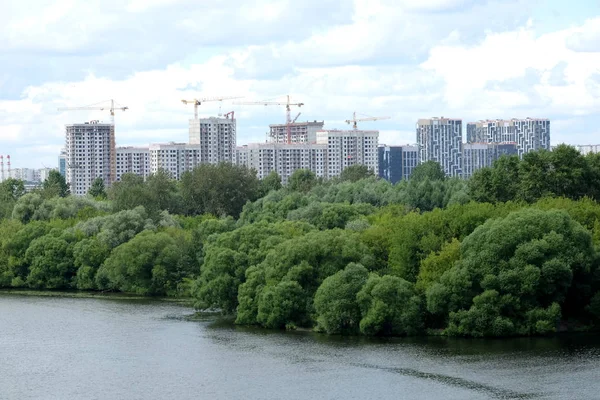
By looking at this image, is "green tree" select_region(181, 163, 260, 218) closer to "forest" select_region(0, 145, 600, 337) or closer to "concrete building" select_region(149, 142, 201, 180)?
"forest" select_region(0, 145, 600, 337)

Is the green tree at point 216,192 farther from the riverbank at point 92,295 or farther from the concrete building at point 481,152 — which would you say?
the concrete building at point 481,152

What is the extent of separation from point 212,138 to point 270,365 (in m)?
129

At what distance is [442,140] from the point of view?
193375 millimetres

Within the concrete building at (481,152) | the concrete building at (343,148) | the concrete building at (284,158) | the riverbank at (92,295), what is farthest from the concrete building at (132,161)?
the riverbank at (92,295)

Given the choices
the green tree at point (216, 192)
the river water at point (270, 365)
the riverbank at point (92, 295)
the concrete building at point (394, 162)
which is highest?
the concrete building at point (394, 162)

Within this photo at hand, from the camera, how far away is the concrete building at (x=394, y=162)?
188 meters

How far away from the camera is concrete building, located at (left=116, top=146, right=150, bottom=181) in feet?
589

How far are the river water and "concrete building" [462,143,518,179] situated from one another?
13684cm

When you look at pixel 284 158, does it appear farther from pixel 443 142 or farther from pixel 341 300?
pixel 341 300

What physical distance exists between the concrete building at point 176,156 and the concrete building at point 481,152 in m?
44.2

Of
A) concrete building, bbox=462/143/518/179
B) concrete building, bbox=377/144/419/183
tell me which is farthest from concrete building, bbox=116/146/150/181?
concrete building, bbox=462/143/518/179

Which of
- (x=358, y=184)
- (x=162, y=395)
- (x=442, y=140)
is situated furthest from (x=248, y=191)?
(x=442, y=140)

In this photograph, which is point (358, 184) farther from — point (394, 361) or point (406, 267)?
point (394, 361)

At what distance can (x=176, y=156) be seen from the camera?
168500 millimetres
